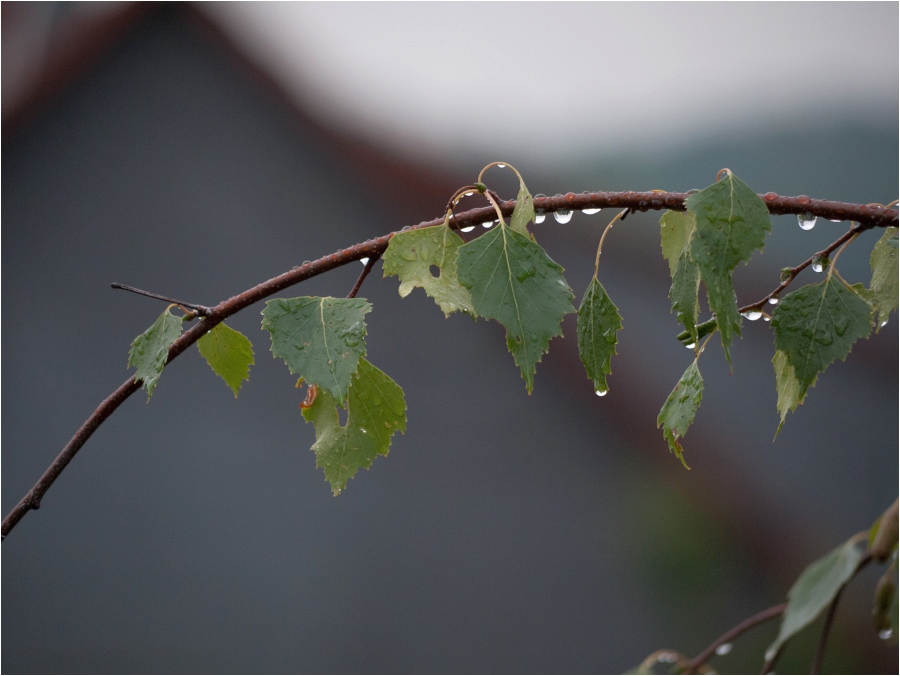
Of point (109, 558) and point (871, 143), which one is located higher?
point (871, 143)

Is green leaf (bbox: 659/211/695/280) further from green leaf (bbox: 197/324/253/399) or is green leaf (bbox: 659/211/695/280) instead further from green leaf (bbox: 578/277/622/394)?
green leaf (bbox: 197/324/253/399)

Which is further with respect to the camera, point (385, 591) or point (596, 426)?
point (596, 426)

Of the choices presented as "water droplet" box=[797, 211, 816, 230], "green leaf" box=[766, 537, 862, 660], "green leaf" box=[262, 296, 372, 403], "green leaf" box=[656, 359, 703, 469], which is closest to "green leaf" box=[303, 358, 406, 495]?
"green leaf" box=[262, 296, 372, 403]

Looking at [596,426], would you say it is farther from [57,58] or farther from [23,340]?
[57,58]

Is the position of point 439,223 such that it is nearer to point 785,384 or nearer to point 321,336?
point 321,336

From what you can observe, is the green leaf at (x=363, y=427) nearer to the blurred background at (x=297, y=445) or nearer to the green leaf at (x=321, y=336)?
the green leaf at (x=321, y=336)

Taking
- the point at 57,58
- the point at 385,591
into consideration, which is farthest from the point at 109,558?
the point at 57,58

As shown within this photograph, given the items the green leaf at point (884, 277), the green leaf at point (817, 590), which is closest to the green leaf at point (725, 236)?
the green leaf at point (884, 277)
